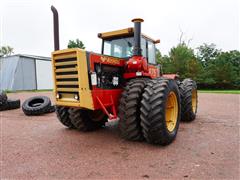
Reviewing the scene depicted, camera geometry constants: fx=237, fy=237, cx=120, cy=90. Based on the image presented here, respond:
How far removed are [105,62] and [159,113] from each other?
1.54 meters

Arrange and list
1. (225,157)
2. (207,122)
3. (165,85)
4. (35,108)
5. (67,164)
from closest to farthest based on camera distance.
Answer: (67,164), (225,157), (165,85), (207,122), (35,108)

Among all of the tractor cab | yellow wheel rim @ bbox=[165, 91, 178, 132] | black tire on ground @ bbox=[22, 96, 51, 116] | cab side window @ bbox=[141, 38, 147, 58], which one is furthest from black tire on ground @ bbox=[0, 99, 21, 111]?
yellow wheel rim @ bbox=[165, 91, 178, 132]

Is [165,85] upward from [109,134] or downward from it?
upward

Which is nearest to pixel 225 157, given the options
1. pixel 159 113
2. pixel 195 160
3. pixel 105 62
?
pixel 195 160

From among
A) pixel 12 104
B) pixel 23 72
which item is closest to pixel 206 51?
pixel 23 72

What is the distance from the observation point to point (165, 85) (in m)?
4.73

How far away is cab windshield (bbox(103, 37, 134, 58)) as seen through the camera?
5.89 metres

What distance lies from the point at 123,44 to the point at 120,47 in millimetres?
116

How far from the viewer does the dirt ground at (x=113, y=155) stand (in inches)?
136

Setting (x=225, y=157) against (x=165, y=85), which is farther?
(x=165, y=85)

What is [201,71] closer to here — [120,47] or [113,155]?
[120,47]

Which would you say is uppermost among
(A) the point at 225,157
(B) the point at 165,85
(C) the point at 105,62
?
(C) the point at 105,62

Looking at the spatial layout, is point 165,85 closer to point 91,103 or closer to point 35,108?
point 91,103

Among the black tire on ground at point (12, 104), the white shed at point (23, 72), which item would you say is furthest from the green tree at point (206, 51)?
the black tire on ground at point (12, 104)
